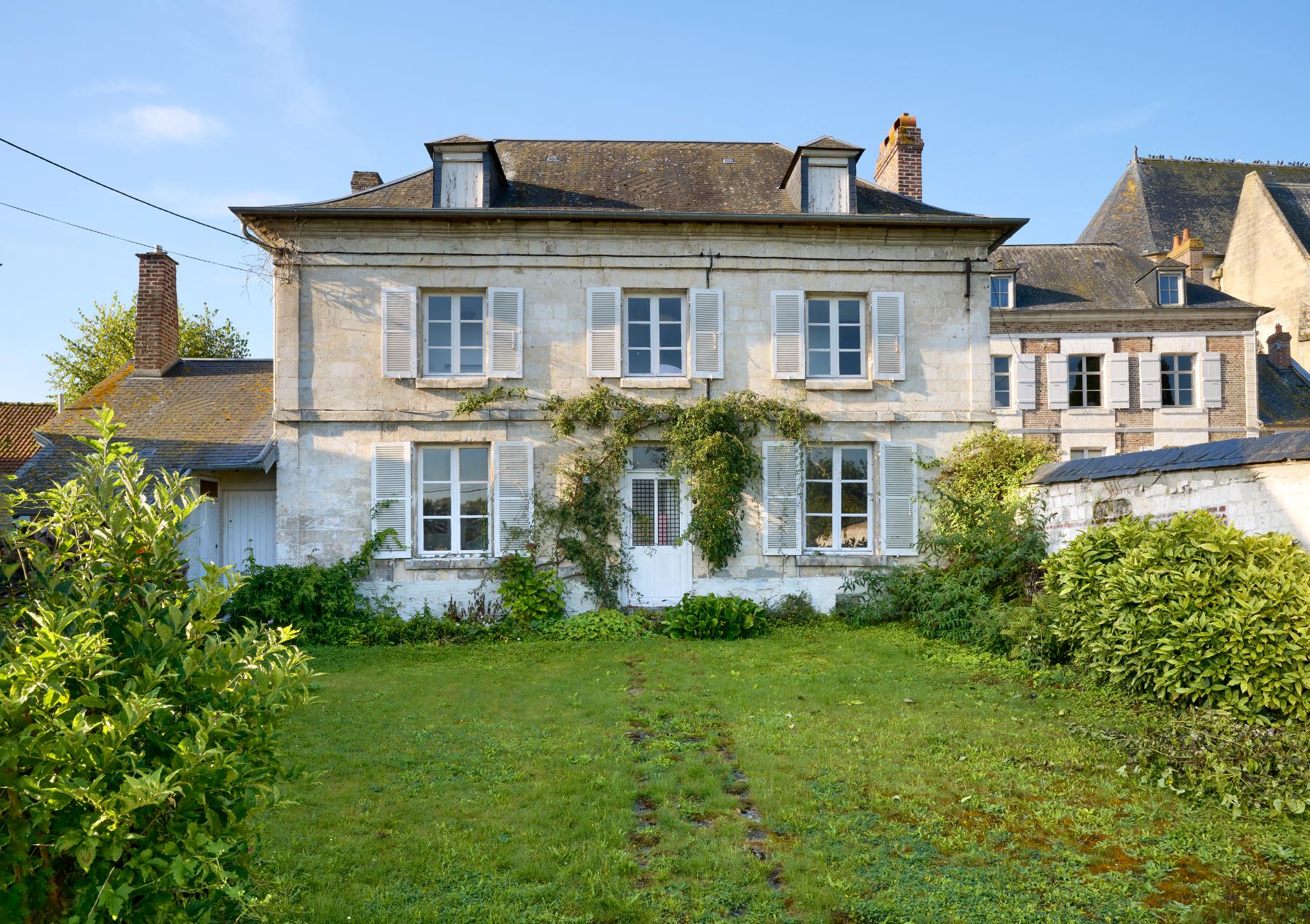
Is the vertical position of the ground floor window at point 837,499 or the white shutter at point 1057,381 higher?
the white shutter at point 1057,381

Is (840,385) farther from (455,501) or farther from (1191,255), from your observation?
(1191,255)

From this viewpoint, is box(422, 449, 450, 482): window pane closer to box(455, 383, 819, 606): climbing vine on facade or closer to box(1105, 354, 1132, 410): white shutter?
box(455, 383, 819, 606): climbing vine on facade

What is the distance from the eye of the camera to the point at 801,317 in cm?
1173

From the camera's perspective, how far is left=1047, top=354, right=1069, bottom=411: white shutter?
65.2ft

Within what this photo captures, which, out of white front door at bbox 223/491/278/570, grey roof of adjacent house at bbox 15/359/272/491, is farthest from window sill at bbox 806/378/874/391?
white front door at bbox 223/491/278/570

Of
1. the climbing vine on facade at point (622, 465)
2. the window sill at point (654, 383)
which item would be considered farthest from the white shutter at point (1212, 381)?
the window sill at point (654, 383)

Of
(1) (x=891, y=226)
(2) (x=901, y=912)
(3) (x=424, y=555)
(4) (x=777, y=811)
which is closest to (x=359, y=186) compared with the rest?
(3) (x=424, y=555)

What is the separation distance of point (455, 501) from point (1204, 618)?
28.8ft

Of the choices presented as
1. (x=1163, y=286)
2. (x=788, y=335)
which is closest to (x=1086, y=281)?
(x=1163, y=286)

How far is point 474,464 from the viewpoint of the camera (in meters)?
11.6

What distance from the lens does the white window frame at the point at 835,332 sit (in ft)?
39.1

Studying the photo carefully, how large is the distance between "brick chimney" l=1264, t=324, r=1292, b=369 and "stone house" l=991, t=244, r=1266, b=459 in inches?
142

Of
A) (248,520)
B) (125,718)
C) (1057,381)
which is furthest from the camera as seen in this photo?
(1057,381)

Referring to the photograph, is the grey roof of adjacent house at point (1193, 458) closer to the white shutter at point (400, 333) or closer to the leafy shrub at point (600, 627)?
the leafy shrub at point (600, 627)
